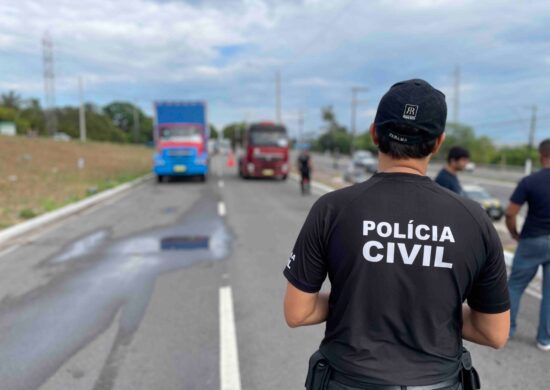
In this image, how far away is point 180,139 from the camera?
21188 millimetres

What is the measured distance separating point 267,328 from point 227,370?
92cm

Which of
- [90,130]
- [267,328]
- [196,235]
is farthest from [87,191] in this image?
[90,130]

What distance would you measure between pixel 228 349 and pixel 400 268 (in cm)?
283

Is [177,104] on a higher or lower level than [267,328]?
higher

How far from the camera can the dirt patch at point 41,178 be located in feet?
40.5

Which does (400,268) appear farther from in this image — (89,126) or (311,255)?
(89,126)

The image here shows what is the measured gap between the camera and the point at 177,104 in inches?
862

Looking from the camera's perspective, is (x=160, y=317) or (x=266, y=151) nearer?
(x=160, y=317)

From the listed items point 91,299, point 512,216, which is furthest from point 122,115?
point 512,216

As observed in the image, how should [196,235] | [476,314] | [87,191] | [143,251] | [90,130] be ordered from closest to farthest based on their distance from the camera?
[476,314]
[143,251]
[196,235]
[87,191]
[90,130]

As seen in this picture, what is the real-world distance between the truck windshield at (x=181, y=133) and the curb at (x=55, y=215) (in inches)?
170

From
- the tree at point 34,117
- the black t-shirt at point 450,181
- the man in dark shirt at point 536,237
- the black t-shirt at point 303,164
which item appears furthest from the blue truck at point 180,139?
the tree at point 34,117

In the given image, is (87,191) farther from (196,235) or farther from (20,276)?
(20,276)

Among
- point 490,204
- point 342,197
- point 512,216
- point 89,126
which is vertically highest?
point 89,126
